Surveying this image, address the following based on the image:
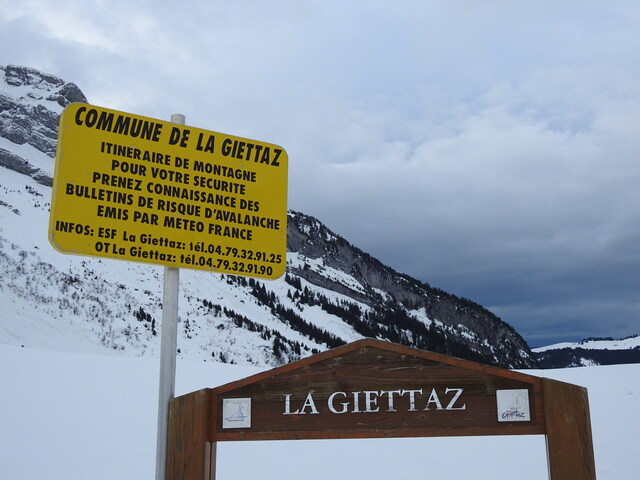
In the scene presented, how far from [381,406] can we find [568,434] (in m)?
0.99

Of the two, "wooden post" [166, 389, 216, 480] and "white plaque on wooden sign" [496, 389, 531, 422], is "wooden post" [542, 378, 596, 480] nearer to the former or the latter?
"white plaque on wooden sign" [496, 389, 531, 422]

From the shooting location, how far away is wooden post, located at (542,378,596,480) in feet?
11.0

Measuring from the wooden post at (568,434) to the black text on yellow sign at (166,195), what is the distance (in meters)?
1.83

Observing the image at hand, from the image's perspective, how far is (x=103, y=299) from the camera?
6022 centimetres

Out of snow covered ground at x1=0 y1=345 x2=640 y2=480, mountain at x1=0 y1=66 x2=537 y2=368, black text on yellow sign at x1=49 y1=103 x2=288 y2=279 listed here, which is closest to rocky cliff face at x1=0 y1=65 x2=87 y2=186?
mountain at x1=0 y1=66 x2=537 y2=368

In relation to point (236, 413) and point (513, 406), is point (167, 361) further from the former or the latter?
point (513, 406)

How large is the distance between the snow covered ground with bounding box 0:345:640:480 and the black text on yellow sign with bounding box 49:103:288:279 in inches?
210

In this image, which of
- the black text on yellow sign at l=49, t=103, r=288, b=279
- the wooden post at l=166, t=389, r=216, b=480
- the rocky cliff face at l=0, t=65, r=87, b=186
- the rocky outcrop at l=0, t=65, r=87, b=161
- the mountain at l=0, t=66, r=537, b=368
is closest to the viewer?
the wooden post at l=166, t=389, r=216, b=480

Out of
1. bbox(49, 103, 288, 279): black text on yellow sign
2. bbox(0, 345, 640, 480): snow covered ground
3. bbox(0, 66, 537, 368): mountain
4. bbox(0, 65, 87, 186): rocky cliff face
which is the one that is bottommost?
bbox(0, 345, 640, 480): snow covered ground

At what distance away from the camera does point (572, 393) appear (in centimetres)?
341

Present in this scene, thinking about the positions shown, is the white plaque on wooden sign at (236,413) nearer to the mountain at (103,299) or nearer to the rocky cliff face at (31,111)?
the mountain at (103,299)

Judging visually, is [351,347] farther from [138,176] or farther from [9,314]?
[9,314]

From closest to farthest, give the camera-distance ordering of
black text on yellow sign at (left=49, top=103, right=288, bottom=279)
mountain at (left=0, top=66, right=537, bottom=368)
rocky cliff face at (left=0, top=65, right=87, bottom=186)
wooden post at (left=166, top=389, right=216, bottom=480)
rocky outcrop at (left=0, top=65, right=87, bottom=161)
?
wooden post at (left=166, top=389, right=216, bottom=480)
black text on yellow sign at (left=49, top=103, right=288, bottom=279)
mountain at (left=0, top=66, right=537, bottom=368)
rocky cliff face at (left=0, top=65, right=87, bottom=186)
rocky outcrop at (left=0, top=65, right=87, bottom=161)

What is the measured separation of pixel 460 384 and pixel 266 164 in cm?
185
